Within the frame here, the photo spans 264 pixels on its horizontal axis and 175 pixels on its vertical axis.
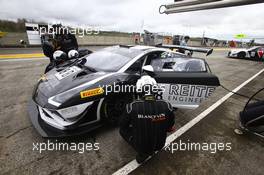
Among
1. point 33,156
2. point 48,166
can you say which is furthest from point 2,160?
point 48,166

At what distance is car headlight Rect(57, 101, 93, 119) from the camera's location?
2.28m

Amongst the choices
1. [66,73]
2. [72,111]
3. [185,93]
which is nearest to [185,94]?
[185,93]

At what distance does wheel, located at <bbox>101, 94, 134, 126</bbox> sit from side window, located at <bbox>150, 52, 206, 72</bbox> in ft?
3.03

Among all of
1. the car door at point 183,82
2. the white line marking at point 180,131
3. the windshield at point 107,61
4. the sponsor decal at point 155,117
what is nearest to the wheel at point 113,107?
the windshield at point 107,61

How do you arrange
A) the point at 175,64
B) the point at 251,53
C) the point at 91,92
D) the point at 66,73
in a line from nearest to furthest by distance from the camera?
the point at 91,92, the point at 66,73, the point at 175,64, the point at 251,53

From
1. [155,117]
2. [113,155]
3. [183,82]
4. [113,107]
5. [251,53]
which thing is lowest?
[113,155]

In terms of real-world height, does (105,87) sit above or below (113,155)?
above

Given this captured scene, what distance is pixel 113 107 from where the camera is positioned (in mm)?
2811

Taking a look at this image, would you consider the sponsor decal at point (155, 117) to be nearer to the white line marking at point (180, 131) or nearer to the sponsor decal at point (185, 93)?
the white line marking at point (180, 131)

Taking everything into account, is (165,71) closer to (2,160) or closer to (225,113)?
(225,113)

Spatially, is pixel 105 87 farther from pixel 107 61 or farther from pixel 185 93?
pixel 185 93

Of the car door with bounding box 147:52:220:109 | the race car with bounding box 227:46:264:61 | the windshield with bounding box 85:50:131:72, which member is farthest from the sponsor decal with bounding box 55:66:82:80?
the race car with bounding box 227:46:264:61

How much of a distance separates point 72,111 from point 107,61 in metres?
1.38

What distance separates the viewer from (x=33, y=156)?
89.0 inches
